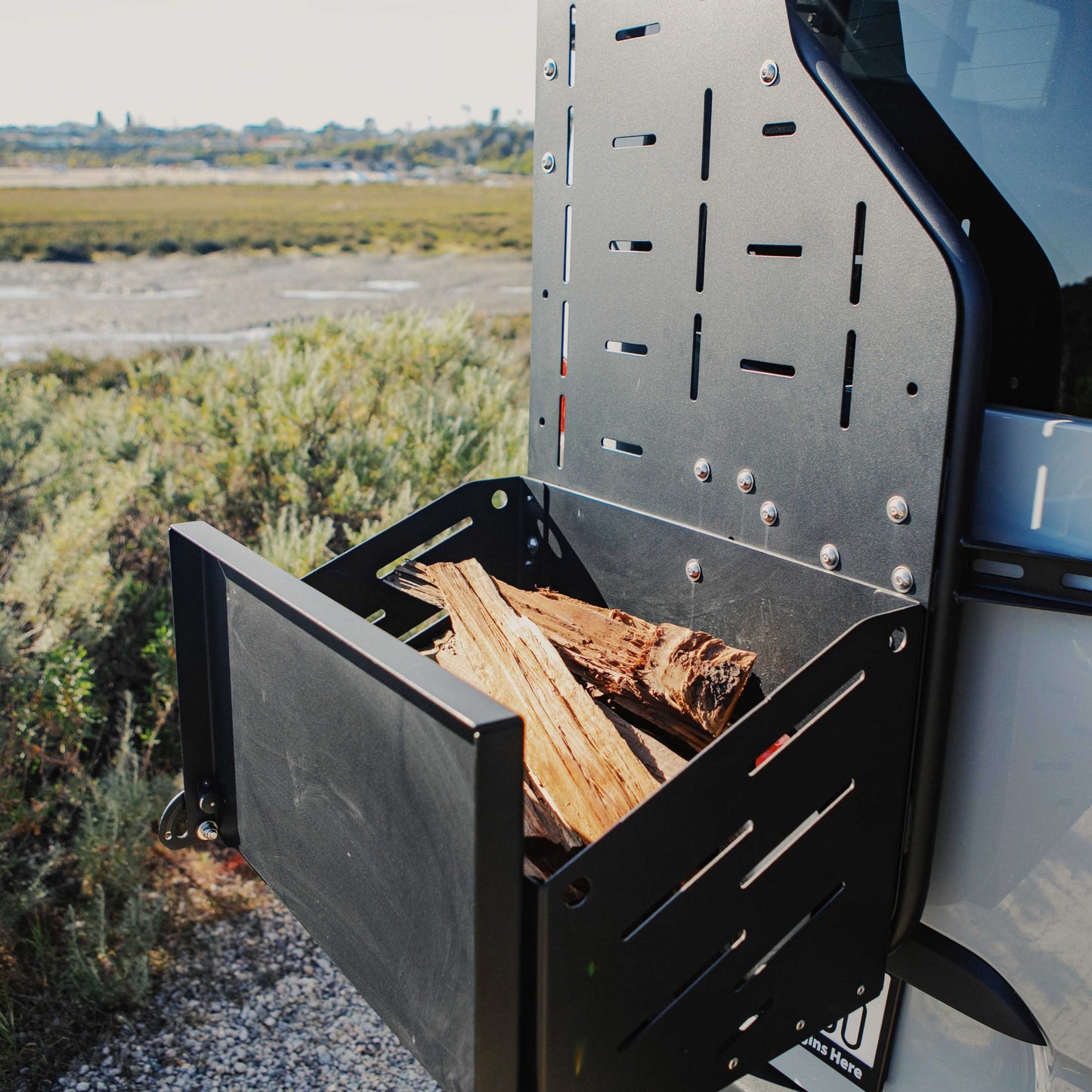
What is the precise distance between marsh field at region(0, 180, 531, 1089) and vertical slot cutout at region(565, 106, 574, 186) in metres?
2.43

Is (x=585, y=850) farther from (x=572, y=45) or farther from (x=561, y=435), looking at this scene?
(x=572, y=45)

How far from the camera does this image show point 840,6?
5.13 ft

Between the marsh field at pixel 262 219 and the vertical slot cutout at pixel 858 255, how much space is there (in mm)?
42011

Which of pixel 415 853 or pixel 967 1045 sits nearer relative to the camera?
pixel 415 853

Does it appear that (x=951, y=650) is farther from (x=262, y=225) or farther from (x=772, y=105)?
(x=262, y=225)

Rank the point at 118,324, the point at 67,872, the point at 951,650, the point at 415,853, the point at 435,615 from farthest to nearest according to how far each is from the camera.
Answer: the point at 118,324, the point at 67,872, the point at 435,615, the point at 951,650, the point at 415,853

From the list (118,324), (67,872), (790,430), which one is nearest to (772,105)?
(790,430)

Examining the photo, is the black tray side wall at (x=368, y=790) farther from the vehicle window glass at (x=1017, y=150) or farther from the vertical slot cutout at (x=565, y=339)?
the vehicle window glass at (x=1017, y=150)

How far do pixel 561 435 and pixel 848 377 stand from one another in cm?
71

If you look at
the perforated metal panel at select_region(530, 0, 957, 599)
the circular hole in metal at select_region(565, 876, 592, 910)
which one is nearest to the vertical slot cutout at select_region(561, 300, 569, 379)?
the perforated metal panel at select_region(530, 0, 957, 599)

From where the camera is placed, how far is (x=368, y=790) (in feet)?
4.39

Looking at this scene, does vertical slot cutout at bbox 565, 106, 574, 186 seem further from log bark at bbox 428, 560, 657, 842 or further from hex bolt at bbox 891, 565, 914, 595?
hex bolt at bbox 891, 565, 914, 595

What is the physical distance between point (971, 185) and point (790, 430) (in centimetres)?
44

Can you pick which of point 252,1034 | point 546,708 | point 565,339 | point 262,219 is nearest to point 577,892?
point 546,708
